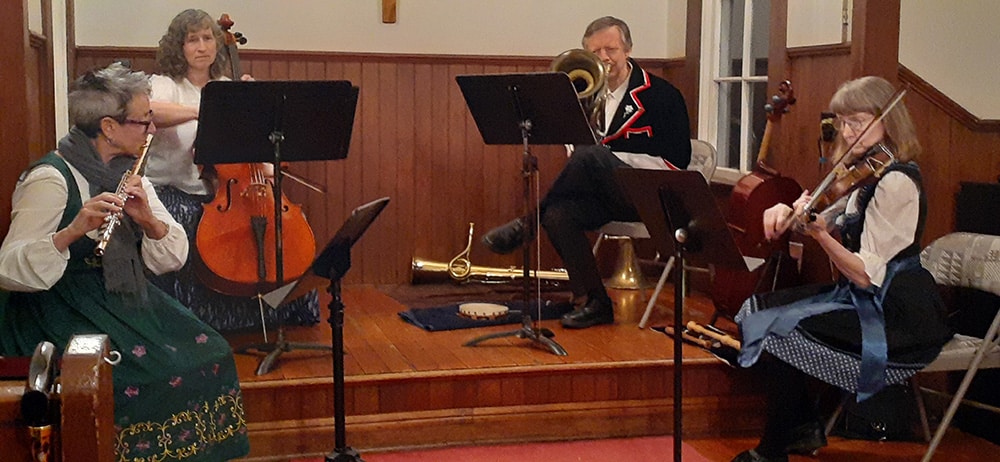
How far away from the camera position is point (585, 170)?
475cm

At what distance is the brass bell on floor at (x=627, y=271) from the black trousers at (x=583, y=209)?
84 cm

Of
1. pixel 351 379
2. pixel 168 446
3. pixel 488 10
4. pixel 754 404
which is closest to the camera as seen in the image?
pixel 168 446

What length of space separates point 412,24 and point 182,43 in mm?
1548

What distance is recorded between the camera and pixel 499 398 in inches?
159

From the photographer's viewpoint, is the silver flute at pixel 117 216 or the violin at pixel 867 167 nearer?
the silver flute at pixel 117 216

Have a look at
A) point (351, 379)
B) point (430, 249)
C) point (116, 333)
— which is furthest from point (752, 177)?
point (116, 333)

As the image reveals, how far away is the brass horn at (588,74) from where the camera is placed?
4559 mm

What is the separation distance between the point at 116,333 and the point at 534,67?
130 inches

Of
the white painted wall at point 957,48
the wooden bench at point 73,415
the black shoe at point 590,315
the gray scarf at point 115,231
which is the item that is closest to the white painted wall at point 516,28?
the white painted wall at point 957,48

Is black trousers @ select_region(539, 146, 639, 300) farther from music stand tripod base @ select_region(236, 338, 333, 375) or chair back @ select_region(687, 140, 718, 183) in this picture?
music stand tripod base @ select_region(236, 338, 333, 375)

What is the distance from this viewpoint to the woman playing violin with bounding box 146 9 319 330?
4410 millimetres

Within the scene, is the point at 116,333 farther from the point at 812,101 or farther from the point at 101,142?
the point at 812,101

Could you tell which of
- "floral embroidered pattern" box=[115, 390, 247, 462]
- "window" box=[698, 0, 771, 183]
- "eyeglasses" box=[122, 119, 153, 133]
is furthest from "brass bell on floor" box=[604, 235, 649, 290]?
"eyeglasses" box=[122, 119, 153, 133]

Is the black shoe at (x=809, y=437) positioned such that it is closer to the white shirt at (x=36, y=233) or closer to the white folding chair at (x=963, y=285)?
the white folding chair at (x=963, y=285)
